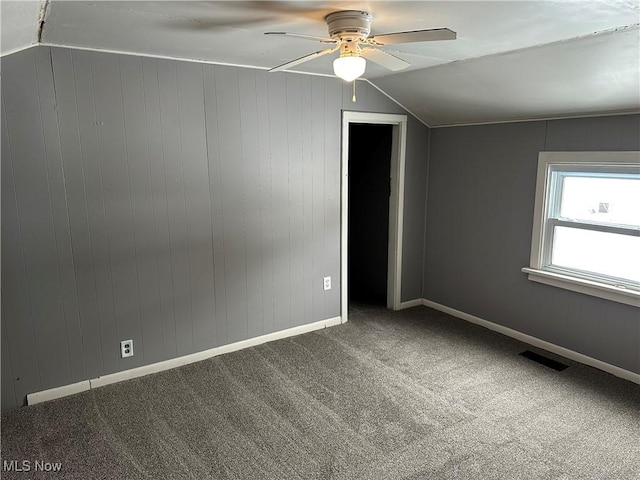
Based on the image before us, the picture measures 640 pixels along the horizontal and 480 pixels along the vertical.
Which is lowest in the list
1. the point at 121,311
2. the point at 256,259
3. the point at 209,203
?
the point at 121,311

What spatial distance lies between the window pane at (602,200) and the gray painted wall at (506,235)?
252 millimetres

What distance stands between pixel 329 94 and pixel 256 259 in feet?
5.03

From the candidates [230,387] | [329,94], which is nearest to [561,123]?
[329,94]

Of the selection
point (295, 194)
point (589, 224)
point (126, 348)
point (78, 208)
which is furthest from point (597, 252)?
point (78, 208)

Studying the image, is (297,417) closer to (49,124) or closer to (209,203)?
(209,203)

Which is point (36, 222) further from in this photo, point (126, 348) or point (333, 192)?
point (333, 192)

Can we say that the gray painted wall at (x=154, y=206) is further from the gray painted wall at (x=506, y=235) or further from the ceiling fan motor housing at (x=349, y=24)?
the ceiling fan motor housing at (x=349, y=24)

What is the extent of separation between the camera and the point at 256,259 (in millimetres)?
3672

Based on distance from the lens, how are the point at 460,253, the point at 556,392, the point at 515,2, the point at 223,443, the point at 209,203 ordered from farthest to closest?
the point at 460,253 → the point at 209,203 → the point at 556,392 → the point at 223,443 → the point at 515,2

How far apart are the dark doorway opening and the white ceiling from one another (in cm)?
113

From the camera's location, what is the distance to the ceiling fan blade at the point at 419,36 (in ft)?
5.88

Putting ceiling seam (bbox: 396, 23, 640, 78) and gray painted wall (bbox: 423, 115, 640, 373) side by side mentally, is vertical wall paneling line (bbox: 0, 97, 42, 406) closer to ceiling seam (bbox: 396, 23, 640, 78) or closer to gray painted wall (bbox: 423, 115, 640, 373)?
ceiling seam (bbox: 396, 23, 640, 78)

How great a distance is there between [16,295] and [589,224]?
3.97 metres

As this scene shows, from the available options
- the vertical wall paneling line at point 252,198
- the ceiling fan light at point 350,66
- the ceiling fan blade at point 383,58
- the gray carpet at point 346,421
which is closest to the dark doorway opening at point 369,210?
the gray carpet at point 346,421
